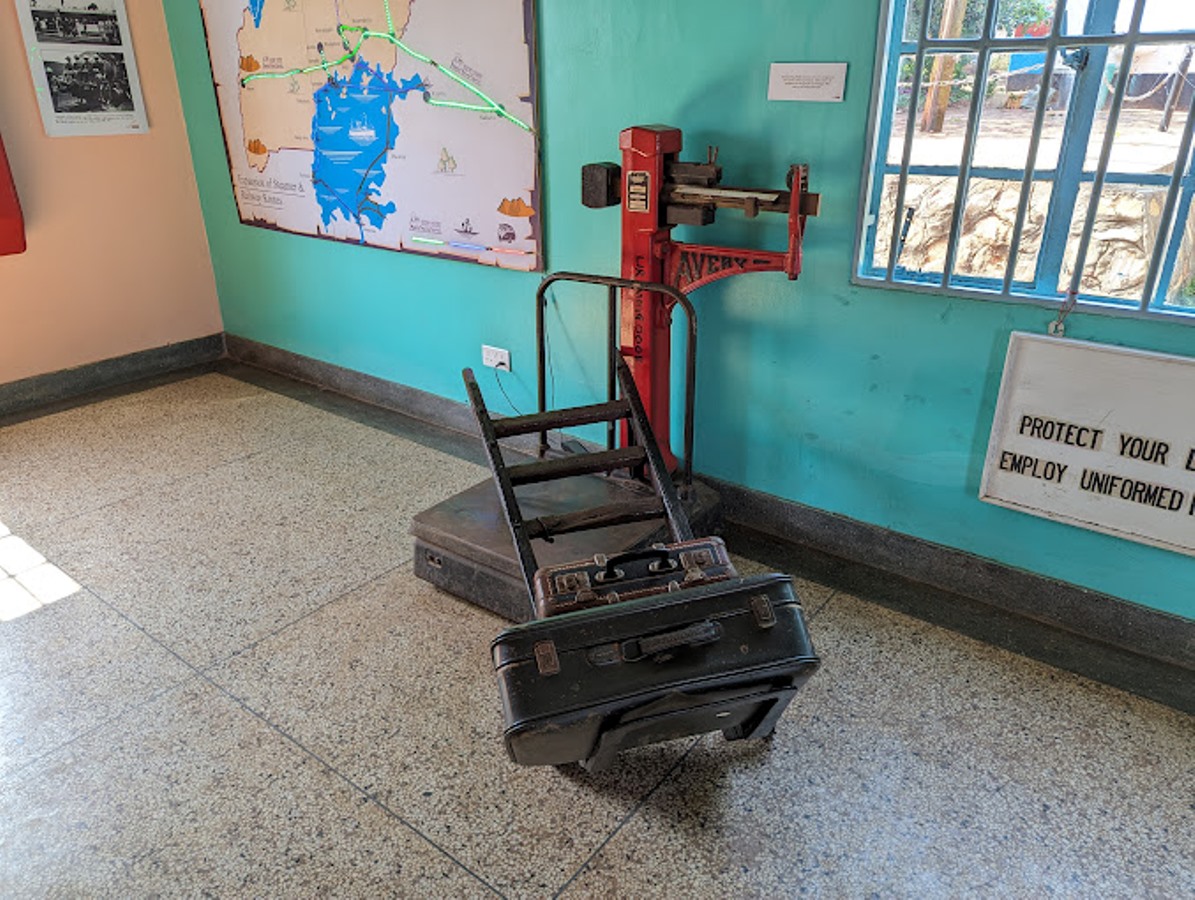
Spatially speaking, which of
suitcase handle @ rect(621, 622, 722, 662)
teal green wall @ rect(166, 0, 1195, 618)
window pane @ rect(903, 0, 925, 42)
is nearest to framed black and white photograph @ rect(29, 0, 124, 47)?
teal green wall @ rect(166, 0, 1195, 618)

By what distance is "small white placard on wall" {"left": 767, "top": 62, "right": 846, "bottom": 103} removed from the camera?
2.29 meters

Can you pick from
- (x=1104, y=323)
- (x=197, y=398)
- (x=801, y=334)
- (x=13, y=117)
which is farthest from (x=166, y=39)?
(x=1104, y=323)

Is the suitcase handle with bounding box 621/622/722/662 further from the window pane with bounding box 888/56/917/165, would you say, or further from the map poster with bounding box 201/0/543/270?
the map poster with bounding box 201/0/543/270

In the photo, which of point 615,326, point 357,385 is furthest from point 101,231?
point 615,326

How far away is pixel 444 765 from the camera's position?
196cm

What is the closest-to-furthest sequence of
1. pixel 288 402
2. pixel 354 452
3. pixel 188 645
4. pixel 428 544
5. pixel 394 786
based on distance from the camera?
pixel 394 786
pixel 188 645
pixel 428 544
pixel 354 452
pixel 288 402

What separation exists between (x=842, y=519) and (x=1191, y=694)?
104 cm

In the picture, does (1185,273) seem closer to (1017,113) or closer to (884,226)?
(1017,113)

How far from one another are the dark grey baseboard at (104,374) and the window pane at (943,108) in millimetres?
4060

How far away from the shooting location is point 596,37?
2723 mm

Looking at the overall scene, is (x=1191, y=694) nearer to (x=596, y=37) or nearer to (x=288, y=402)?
(x=596, y=37)

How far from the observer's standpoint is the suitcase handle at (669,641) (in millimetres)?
1580

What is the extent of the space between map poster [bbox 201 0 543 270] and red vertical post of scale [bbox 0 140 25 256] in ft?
3.19

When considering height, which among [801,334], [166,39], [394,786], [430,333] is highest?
[166,39]
